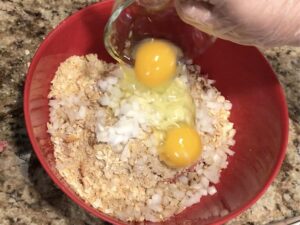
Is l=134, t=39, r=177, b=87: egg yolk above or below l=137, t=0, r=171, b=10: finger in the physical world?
below

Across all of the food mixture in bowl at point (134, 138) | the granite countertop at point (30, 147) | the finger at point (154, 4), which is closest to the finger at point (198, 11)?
the finger at point (154, 4)

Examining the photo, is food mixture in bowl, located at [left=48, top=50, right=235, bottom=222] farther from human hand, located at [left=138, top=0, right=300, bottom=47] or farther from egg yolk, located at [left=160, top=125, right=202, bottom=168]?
human hand, located at [left=138, top=0, right=300, bottom=47]

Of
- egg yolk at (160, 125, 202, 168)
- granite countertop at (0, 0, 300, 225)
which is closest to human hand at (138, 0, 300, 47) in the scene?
egg yolk at (160, 125, 202, 168)

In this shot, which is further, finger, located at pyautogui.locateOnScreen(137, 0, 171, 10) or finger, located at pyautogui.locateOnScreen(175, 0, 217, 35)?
finger, located at pyautogui.locateOnScreen(137, 0, 171, 10)

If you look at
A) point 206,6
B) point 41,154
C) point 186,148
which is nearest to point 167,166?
point 186,148

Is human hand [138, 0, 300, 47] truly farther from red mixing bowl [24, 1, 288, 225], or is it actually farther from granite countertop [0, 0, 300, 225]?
granite countertop [0, 0, 300, 225]

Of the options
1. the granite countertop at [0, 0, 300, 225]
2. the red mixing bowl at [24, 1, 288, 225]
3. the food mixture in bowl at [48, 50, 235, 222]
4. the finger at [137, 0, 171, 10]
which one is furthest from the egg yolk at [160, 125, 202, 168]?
the finger at [137, 0, 171, 10]

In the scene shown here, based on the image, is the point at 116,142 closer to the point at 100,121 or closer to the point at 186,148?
the point at 100,121

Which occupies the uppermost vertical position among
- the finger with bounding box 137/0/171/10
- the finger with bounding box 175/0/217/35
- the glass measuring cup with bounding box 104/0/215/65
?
the finger with bounding box 175/0/217/35
